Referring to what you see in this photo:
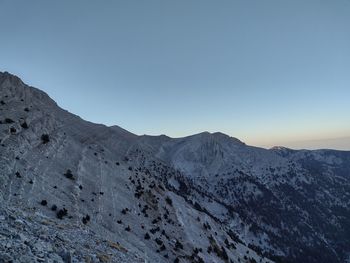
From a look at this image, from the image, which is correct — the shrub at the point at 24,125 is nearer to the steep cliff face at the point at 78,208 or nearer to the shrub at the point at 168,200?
the steep cliff face at the point at 78,208

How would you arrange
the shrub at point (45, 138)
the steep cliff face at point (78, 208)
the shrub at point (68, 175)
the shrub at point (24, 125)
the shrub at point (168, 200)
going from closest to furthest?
the steep cliff face at point (78, 208)
the shrub at point (68, 175)
the shrub at point (24, 125)
the shrub at point (45, 138)
the shrub at point (168, 200)

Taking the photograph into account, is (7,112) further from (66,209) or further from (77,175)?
(66,209)

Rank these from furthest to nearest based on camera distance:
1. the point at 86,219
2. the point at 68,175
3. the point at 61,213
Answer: the point at 68,175 < the point at 86,219 < the point at 61,213

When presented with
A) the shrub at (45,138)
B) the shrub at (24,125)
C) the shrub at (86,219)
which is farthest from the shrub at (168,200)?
the shrub at (86,219)

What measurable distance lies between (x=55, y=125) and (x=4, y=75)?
129 ft

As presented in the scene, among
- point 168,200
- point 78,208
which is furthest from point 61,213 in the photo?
point 168,200

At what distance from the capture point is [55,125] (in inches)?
3971

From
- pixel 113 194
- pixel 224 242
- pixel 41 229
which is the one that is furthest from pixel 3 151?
pixel 224 242

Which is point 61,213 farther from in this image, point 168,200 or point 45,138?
point 168,200

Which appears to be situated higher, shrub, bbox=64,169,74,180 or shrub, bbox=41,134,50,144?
shrub, bbox=41,134,50,144

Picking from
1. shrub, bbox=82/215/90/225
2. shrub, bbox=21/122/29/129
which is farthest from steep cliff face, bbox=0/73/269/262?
shrub, bbox=82/215/90/225

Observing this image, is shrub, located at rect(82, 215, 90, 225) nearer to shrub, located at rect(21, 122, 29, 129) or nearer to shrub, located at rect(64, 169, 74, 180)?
shrub, located at rect(64, 169, 74, 180)

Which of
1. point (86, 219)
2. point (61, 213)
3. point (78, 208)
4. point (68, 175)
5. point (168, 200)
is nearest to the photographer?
point (61, 213)

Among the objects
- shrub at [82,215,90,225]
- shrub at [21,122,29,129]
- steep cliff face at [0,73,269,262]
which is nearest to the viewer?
steep cliff face at [0,73,269,262]
